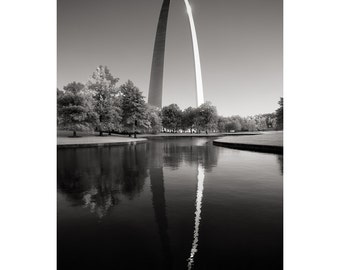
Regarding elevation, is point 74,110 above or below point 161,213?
above

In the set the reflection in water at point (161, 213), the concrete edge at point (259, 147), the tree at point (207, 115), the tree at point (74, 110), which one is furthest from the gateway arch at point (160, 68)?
the reflection in water at point (161, 213)

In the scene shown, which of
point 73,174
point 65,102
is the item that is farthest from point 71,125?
point 73,174

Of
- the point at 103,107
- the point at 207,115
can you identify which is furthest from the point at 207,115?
the point at 103,107

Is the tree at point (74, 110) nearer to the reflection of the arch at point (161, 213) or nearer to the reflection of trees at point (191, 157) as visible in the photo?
the reflection of trees at point (191, 157)

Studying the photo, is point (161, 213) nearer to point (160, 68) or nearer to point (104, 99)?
point (104, 99)
